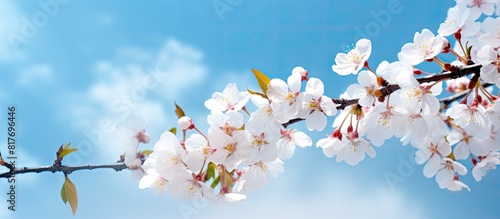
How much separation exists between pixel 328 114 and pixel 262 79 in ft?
0.83

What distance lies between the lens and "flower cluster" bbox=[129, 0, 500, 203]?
1.57 m

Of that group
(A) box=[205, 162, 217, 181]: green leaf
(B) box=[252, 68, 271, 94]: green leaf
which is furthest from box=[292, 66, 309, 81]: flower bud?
(A) box=[205, 162, 217, 181]: green leaf

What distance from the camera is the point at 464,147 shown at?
242cm

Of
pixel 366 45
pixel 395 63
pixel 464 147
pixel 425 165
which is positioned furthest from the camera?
pixel 425 165

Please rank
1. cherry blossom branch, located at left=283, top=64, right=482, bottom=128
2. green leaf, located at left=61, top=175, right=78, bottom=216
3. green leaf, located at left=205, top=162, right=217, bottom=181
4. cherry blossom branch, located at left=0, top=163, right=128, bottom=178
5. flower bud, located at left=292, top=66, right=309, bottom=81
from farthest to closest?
1. green leaf, located at left=61, top=175, right=78, bottom=216
2. cherry blossom branch, located at left=0, top=163, right=128, bottom=178
3. green leaf, located at left=205, top=162, right=217, bottom=181
4. flower bud, located at left=292, top=66, right=309, bottom=81
5. cherry blossom branch, located at left=283, top=64, right=482, bottom=128

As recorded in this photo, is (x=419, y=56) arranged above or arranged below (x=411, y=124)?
above

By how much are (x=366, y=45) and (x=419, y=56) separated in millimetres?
197

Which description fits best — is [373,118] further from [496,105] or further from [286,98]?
[496,105]

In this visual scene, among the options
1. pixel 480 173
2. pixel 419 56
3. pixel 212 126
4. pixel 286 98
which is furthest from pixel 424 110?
pixel 480 173

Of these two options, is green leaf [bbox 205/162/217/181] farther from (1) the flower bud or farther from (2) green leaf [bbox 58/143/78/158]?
(2) green leaf [bbox 58/143/78/158]

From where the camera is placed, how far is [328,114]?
159 cm

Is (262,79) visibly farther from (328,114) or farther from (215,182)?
(215,182)

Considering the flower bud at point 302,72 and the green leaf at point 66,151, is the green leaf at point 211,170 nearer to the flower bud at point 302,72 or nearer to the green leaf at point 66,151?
the flower bud at point 302,72

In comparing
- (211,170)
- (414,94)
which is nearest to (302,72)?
(414,94)
